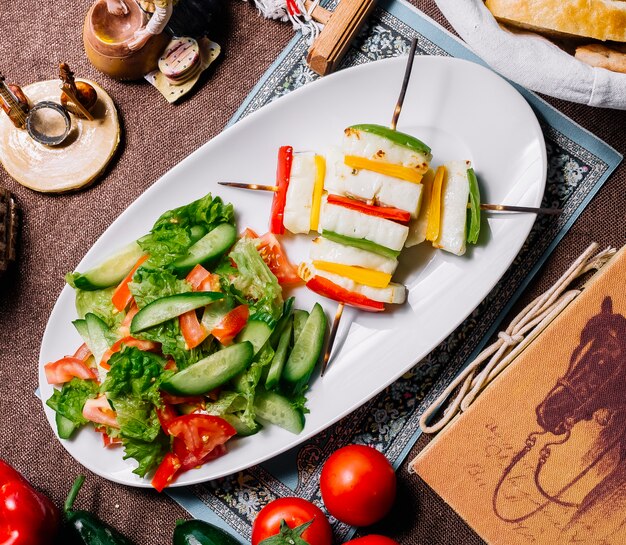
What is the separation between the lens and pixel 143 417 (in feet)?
8.02

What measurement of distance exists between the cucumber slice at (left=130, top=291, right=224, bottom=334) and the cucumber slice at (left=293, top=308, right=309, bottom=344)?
30 centimetres

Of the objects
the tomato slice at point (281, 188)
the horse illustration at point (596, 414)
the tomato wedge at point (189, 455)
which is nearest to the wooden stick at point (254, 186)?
the tomato slice at point (281, 188)

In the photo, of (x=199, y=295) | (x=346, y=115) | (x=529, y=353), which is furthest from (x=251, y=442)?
(x=346, y=115)

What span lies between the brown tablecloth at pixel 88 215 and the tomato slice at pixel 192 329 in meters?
0.63

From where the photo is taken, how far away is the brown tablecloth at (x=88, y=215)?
8.91ft

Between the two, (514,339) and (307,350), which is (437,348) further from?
(307,350)

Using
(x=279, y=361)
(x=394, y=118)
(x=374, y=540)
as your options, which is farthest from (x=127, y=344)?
(x=394, y=118)

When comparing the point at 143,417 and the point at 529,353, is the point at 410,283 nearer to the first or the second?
the point at 529,353

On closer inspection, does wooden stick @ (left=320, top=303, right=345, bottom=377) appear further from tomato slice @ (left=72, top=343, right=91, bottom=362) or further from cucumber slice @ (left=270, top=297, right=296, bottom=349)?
tomato slice @ (left=72, top=343, right=91, bottom=362)

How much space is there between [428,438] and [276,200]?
1048 mm

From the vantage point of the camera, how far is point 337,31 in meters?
2.55

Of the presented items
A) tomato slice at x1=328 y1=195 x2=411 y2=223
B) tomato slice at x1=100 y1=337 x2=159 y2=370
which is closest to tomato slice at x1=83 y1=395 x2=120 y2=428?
tomato slice at x1=100 y1=337 x2=159 y2=370

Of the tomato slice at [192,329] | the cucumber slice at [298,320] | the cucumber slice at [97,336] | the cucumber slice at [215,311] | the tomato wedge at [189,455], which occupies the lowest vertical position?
the tomato wedge at [189,455]

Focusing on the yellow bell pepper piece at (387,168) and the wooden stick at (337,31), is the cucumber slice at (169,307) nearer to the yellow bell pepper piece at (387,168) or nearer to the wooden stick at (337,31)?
the yellow bell pepper piece at (387,168)
